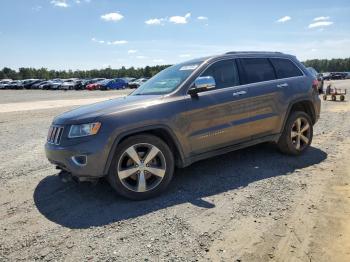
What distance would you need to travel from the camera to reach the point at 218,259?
3.30 meters

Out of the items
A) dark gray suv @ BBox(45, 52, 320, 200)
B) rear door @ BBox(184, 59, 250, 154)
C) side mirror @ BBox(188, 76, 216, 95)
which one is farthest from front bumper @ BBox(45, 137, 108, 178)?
side mirror @ BBox(188, 76, 216, 95)

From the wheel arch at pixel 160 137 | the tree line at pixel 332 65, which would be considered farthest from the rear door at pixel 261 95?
the tree line at pixel 332 65

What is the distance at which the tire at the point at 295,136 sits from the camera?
6340 mm

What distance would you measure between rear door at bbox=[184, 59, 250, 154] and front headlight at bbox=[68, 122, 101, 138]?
124 cm

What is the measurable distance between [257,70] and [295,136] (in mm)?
1383

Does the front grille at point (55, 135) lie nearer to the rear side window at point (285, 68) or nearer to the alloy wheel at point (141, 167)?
the alloy wheel at point (141, 167)

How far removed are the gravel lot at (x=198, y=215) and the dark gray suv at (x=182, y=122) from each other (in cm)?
41

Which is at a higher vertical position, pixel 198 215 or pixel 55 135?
pixel 55 135

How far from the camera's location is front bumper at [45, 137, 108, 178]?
4.39m

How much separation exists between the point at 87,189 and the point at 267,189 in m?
2.48

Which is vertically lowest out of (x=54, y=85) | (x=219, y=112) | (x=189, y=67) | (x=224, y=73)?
(x=54, y=85)

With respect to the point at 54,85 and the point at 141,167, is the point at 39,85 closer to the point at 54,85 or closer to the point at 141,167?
the point at 54,85

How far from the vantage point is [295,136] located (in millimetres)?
6492

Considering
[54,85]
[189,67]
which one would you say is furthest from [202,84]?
[54,85]
